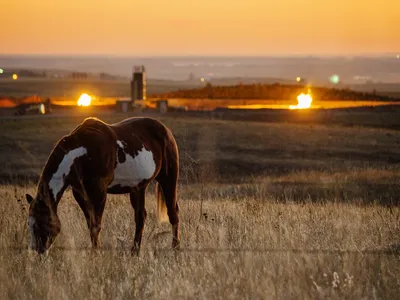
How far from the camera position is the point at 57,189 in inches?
360

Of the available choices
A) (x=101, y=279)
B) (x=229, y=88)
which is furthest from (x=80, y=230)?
(x=229, y=88)

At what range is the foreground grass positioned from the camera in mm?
8180

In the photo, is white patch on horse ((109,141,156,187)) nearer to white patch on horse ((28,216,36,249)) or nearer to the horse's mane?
the horse's mane

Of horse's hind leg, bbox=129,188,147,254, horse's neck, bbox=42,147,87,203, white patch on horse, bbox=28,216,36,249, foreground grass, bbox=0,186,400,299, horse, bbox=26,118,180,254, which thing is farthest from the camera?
horse's hind leg, bbox=129,188,147,254

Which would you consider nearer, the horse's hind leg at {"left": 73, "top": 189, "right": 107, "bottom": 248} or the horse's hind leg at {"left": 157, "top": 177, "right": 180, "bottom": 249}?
the horse's hind leg at {"left": 73, "top": 189, "right": 107, "bottom": 248}

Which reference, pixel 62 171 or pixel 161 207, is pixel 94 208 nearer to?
pixel 62 171

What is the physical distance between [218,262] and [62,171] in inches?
76.6

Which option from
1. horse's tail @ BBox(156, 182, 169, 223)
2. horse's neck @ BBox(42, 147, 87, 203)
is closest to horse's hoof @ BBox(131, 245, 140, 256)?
horse's tail @ BBox(156, 182, 169, 223)

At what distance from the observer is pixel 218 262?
30.0 ft

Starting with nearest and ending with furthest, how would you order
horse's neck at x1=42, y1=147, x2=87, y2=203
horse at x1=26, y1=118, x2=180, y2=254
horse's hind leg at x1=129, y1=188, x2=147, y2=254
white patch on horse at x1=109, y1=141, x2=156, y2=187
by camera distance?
1. horse at x1=26, y1=118, x2=180, y2=254
2. horse's neck at x1=42, y1=147, x2=87, y2=203
3. white patch on horse at x1=109, y1=141, x2=156, y2=187
4. horse's hind leg at x1=129, y1=188, x2=147, y2=254

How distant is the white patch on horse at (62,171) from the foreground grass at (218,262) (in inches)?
28.7

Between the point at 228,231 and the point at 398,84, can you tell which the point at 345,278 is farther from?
the point at 398,84

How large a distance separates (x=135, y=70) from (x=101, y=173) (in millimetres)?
71650

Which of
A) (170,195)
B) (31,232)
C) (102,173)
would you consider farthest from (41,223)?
(170,195)
